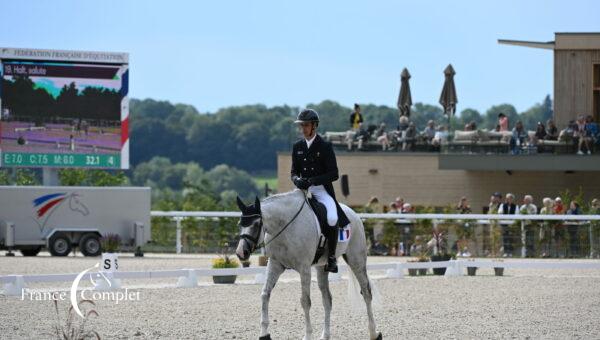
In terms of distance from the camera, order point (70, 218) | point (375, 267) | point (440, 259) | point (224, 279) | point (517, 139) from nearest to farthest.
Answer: point (224, 279) < point (375, 267) < point (440, 259) < point (70, 218) < point (517, 139)

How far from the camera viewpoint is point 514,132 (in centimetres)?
3631

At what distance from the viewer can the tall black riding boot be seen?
42.8ft

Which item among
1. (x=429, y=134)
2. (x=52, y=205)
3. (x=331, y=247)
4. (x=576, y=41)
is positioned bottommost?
(x=52, y=205)

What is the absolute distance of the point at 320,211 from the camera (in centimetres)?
1301

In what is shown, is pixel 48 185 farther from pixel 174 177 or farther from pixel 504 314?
pixel 174 177

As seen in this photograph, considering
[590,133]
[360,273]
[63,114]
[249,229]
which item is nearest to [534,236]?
[590,133]

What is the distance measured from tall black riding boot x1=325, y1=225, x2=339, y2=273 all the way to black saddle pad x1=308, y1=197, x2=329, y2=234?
3.4 inches

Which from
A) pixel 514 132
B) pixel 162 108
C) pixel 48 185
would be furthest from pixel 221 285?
pixel 162 108

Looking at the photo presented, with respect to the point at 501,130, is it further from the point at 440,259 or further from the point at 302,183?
the point at 302,183

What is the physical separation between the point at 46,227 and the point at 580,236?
13.2m

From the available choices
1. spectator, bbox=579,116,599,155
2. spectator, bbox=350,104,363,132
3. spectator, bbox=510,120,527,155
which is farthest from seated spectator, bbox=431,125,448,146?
spectator, bbox=579,116,599,155

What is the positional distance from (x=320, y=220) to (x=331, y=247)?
355 millimetres

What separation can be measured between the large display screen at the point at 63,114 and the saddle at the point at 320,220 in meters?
19.3

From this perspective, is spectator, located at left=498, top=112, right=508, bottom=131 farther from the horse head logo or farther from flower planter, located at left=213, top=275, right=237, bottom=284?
flower planter, located at left=213, top=275, right=237, bottom=284
